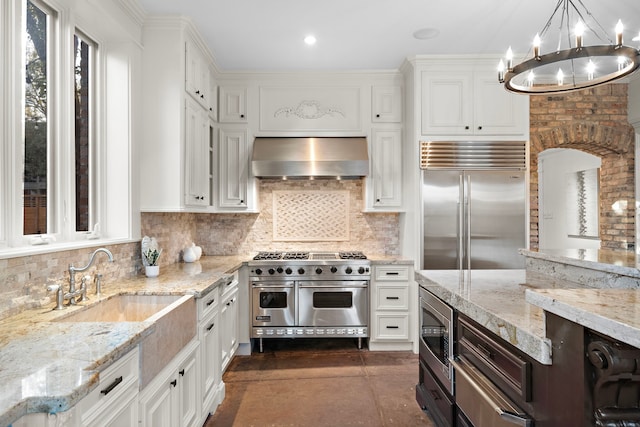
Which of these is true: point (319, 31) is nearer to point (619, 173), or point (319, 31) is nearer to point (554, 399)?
point (554, 399)

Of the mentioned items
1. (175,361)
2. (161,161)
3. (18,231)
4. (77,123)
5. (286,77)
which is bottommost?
(175,361)

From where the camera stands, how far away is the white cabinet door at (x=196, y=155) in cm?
316

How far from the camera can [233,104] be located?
13.6ft

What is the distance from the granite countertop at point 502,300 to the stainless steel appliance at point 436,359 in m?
0.11

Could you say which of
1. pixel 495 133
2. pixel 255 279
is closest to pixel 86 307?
pixel 255 279

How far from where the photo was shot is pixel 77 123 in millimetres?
2543

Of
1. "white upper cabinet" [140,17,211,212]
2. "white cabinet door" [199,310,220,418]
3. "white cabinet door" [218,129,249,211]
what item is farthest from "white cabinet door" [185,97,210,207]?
"white cabinet door" [199,310,220,418]

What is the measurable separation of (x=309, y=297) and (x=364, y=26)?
2.55 m

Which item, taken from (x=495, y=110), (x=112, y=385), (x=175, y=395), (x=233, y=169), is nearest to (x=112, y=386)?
(x=112, y=385)

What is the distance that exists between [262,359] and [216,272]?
1.19m

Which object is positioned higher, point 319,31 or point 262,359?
point 319,31

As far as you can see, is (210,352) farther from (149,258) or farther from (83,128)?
(83,128)

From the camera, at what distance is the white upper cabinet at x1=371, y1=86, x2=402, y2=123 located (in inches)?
162

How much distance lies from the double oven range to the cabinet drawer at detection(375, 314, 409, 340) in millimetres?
134
